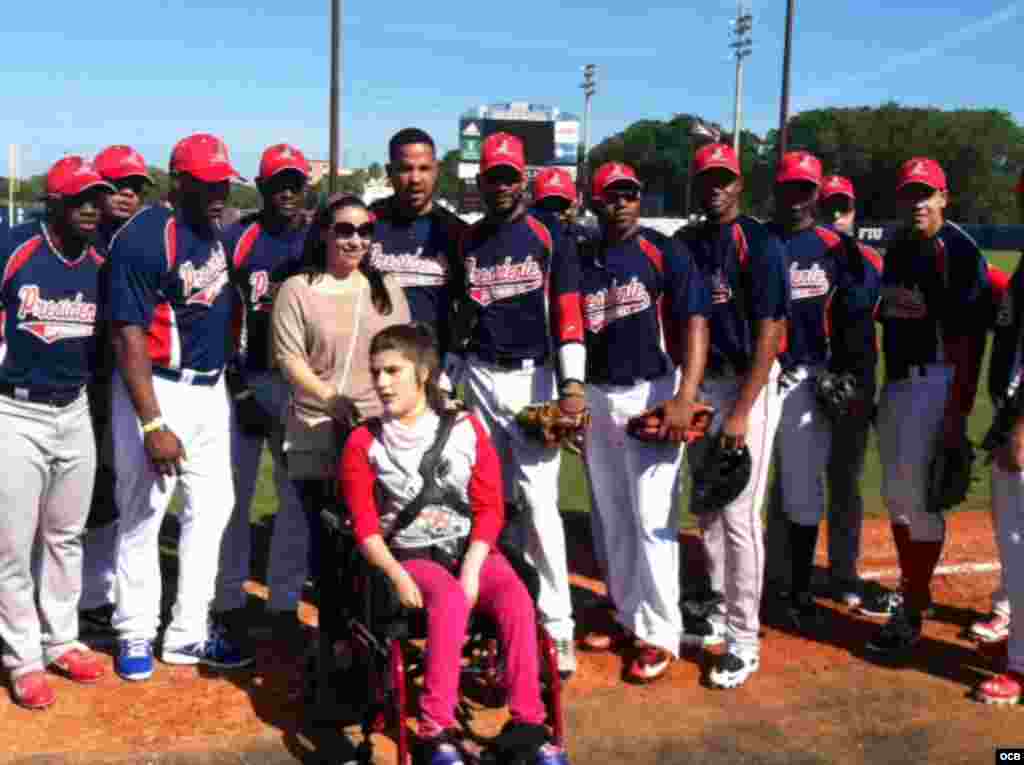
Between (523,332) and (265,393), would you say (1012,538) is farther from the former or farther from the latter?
(265,393)

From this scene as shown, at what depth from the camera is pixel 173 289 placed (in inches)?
169

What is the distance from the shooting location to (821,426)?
5.16 metres

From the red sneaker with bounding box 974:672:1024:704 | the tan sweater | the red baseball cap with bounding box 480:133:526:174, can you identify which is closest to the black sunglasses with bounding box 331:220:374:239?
the tan sweater

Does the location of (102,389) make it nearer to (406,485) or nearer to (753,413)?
(406,485)

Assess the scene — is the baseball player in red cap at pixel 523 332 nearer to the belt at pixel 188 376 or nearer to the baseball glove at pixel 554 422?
the baseball glove at pixel 554 422

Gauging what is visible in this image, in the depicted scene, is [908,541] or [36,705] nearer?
[36,705]

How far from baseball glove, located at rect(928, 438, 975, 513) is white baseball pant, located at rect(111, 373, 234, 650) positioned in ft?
10.8

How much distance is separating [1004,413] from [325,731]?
10.3 feet

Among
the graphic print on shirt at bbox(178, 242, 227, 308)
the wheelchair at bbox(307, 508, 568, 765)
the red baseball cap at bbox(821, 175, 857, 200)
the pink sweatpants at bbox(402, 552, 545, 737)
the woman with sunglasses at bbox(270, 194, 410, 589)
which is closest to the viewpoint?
the pink sweatpants at bbox(402, 552, 545, 737)

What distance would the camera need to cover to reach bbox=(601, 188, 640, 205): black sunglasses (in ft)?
14.6

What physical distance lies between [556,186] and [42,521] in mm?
3524

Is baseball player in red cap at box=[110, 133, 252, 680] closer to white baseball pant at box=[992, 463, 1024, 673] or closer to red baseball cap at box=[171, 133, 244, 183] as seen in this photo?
red baseball cap at box=[171, 133, 244, 183]

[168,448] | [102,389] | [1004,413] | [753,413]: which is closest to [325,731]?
[168,448]

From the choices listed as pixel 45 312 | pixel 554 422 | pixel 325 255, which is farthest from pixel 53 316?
pixel 554 422
